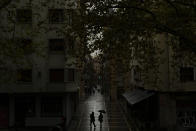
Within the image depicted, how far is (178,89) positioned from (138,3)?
13838 mm

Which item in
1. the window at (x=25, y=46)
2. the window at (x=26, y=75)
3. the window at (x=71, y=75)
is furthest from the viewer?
the window at (x=71, y=75)

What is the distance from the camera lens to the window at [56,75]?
30.7 meters

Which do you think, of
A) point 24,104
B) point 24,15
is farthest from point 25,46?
point 24,15

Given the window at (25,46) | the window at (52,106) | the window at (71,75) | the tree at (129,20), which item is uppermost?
the tree at (129,20)

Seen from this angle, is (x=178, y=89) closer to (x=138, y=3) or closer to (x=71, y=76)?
(x=71, y=76)

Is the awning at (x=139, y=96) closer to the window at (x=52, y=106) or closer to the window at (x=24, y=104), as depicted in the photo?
the window at (x=52, y=106)

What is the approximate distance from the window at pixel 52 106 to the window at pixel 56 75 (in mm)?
1973

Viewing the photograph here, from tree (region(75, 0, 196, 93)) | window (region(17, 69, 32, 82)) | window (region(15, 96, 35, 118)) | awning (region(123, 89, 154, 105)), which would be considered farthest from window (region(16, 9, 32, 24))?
awning (region(123, 89, 154, 105))

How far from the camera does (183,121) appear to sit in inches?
1096

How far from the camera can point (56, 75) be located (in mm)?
30703

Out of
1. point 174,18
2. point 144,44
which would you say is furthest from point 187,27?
point 144,44

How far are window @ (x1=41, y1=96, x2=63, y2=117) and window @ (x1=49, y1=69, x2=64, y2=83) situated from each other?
6.47 feet

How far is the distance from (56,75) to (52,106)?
3216 mm

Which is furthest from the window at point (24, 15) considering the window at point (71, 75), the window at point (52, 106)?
the window at point (52, 106)
